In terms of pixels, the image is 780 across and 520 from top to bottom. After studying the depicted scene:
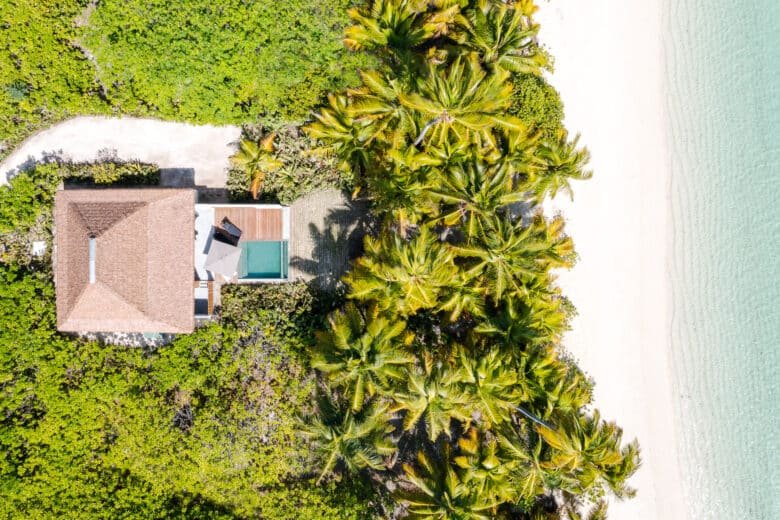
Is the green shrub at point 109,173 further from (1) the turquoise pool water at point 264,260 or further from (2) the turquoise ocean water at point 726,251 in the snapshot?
(2) the turquoise ocean water at point 726,251

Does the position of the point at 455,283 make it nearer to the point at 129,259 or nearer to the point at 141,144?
the point at 129,259

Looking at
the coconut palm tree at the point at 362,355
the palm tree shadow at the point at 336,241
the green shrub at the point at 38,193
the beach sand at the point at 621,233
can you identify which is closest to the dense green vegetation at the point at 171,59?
the green shrub at the point at 38,193

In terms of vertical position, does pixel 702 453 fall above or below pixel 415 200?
below

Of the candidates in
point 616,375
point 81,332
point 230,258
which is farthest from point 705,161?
point 81,332

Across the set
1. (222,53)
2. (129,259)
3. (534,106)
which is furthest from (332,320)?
(534,106)

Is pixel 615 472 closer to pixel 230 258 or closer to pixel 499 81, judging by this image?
pixel 499 81

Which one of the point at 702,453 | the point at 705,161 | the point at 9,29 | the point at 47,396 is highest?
the point at 9,29
